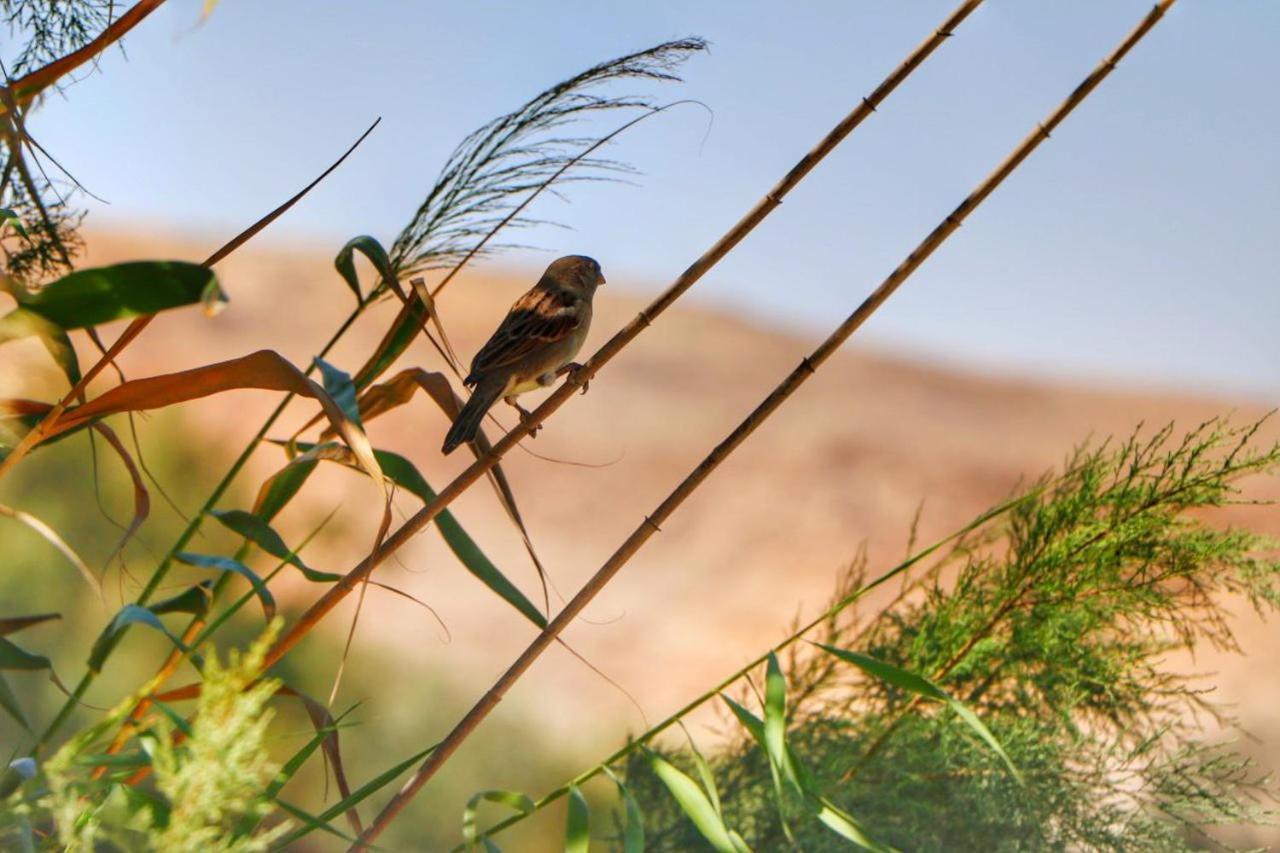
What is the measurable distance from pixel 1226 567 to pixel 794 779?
0.65m

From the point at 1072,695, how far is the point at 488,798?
67 cm

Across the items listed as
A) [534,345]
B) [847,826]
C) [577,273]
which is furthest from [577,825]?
[577,273]

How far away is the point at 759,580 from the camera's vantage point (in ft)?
30.5

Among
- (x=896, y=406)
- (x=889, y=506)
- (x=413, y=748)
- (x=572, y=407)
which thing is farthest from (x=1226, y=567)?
(x=896, y=406)

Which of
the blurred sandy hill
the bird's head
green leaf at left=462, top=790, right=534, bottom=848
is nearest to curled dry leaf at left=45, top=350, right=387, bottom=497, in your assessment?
green leaf at left=462, top=790, right=534, bottom=848

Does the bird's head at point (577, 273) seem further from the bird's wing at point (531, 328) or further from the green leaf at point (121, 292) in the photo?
the green leaf at point (121, 292)

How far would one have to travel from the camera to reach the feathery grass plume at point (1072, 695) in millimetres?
1259

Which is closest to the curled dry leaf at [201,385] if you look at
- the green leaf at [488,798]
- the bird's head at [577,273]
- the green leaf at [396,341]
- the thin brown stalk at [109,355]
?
the thin brown stalk at [109,355]

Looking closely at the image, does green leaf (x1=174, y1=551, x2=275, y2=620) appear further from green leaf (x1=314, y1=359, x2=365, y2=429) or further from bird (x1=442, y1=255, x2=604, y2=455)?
bird (x1=442, y1=255, x2=604, y2=455)

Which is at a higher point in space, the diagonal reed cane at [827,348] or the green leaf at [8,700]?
the diagonal reed cane at [827,348]

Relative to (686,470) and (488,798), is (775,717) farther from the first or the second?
(686,470)

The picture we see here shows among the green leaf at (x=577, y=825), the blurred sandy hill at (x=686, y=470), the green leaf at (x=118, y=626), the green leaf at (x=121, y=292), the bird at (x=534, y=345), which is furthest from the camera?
the blurred sandy hill at (x=686, y=470)

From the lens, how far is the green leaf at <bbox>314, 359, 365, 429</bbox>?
885 mm

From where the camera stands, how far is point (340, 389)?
904mm
